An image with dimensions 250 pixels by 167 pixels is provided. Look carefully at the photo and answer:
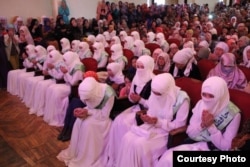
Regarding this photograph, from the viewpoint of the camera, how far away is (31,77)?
15.7 ft

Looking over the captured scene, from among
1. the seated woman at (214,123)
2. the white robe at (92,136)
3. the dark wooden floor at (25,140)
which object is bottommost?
the dark wooden floor at (25,140)

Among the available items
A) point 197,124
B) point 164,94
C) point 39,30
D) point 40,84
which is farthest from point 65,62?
point 39,30

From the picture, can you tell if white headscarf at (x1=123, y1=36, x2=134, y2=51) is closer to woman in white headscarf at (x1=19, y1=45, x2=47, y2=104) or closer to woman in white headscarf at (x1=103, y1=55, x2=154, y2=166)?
woman in white headscarf at (x1=19, y1=45, x2=47, y2=104)

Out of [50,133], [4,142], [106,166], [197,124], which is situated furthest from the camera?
[50,133]

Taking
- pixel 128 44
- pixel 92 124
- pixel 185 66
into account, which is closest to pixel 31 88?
pixel 92 124

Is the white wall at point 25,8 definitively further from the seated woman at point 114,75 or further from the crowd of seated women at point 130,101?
the seated woman at point 114,75

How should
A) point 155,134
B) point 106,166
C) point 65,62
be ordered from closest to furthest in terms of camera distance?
1. point 155,134
2. point 106,166
3. point 65,62

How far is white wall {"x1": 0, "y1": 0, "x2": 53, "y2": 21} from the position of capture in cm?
781

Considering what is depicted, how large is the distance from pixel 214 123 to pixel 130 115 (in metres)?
1.00

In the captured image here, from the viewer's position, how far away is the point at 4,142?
3553mm

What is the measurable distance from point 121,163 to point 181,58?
1748 mm

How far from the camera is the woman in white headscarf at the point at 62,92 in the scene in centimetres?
400

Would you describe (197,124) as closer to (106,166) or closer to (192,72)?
(106,166)

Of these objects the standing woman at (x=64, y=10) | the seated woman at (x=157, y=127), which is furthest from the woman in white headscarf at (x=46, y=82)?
the standing woman at (x=64, y=10)
